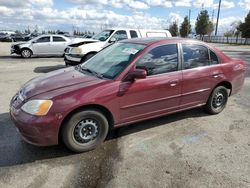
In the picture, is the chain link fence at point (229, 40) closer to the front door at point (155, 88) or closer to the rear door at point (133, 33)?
the rear door at point (133, 33)

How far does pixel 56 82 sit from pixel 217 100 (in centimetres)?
328

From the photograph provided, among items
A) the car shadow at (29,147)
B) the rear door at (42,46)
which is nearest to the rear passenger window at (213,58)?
the car shadow at (29,147)

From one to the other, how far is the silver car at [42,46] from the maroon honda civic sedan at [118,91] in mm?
12566

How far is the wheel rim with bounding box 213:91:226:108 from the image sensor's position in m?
A: 5.08

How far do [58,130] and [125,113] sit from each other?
107 centimetres

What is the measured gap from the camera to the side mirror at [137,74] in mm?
3707

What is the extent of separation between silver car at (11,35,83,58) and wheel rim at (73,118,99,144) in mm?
13357

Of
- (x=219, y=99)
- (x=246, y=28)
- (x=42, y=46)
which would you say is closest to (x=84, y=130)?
(x=219, y=99)

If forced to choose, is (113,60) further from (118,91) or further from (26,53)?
(26,53)

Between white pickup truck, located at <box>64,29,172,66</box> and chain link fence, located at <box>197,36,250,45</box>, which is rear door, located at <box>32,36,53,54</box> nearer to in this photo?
white pickup truck, located at <box>64,29,172,66</box>

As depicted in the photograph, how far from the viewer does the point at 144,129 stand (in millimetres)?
4430

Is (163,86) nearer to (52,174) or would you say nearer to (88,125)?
(88,125)

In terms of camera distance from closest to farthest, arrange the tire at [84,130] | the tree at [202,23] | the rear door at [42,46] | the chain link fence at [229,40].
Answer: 1. the tire at [84,130]
2. the rear door at [42,46]
3. the chain link fence at [229,40]
4. the tree at [202,23]

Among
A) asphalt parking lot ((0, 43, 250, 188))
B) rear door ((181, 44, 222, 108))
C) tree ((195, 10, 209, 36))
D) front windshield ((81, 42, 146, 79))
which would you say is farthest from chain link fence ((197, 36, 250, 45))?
front windshield ((81, 42, 146, 79))
